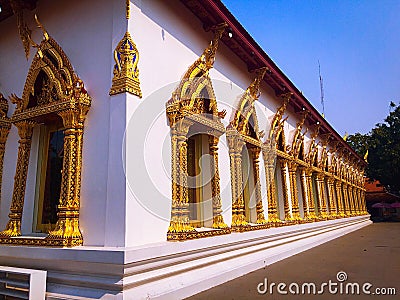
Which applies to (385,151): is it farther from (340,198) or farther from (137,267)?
(137,267)

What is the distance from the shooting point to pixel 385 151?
80.0ft

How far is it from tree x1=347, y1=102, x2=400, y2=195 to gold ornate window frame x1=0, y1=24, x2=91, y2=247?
24.6 metres

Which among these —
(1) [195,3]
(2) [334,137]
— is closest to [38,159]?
(1) [195,3]

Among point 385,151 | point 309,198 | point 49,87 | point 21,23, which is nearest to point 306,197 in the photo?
point 309,198

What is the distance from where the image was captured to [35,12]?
4738 mm

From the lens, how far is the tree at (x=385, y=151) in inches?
933

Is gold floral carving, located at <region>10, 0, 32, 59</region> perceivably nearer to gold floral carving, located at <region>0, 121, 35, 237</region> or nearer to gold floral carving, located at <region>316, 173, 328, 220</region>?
gold floral carving, located at <region>0, 121, 35, 237</region>

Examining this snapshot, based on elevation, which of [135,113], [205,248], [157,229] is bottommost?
[205,248]

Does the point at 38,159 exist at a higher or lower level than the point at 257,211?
higher

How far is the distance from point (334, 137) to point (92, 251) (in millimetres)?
11246

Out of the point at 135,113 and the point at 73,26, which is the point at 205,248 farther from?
the point at 73,26

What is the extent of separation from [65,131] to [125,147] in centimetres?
87

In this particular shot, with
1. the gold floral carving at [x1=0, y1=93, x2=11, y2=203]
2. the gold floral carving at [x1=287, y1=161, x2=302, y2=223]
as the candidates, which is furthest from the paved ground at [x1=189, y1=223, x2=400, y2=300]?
the gold floral carving at [x1=0, y1=93, x2=11, y2=203]

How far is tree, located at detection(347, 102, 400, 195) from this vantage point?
23703mm
